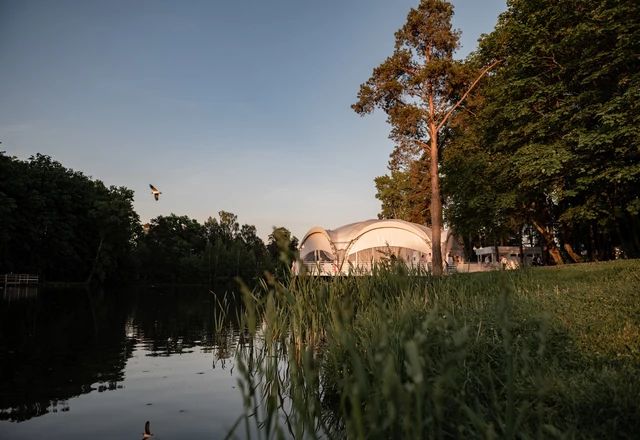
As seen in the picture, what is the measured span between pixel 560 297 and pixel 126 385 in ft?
20.5

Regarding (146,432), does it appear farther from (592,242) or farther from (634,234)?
(592,242)

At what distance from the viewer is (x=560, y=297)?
7.12 meters

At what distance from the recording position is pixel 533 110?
17.1 metres

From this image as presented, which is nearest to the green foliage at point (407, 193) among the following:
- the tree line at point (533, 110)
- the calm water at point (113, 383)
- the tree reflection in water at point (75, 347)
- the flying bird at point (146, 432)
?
the tree line at point (533, 110)

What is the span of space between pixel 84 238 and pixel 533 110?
4025cm

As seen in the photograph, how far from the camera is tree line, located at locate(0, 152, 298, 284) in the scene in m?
35.2

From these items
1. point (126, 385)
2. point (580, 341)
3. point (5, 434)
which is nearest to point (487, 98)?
point (580, 341)

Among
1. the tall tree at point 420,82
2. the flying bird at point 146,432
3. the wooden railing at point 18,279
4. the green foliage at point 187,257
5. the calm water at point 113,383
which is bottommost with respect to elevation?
the flying bird at point 146,432

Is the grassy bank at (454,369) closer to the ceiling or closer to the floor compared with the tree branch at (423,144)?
closer to the floor

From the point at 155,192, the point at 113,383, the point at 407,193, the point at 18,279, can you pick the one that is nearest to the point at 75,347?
the point at 113,383

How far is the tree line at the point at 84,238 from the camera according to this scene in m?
35.2

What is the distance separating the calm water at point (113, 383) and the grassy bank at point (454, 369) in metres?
0.74

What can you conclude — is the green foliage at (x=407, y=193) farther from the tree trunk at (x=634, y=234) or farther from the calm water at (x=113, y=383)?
the calm water at (x=113, y=383)

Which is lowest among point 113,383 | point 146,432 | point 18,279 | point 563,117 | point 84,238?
point 146,432
